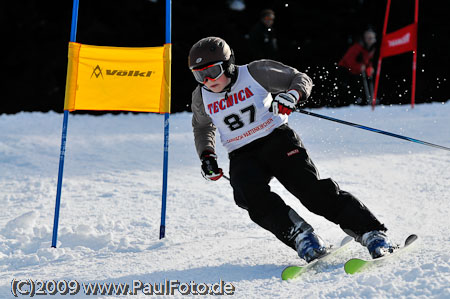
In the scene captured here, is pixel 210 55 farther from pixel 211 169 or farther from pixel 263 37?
pixel 263 37

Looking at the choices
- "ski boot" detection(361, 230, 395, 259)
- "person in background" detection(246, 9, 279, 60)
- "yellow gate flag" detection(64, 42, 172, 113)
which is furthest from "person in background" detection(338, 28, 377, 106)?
"ski boot" detection(361, 230, 395, 259)

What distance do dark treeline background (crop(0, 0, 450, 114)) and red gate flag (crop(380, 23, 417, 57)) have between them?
4.03 metres

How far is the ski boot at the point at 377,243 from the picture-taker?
2.76m

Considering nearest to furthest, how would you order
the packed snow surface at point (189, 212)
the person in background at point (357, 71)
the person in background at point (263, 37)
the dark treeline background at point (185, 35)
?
1. the packed snow surface at point (189, 212)
2. the person in background at point (263, 37)
3. the person in background at point (357, 71)
4. the dark treeline background at point (185, 35)

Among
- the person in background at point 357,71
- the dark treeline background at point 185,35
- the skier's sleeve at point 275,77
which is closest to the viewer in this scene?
the skier's sleeve at point 275,77

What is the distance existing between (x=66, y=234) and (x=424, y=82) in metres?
11.5

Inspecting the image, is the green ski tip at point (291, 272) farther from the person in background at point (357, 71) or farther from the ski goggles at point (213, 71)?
the person in background at point (357, 71)

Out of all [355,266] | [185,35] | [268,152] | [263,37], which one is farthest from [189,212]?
[185,35]

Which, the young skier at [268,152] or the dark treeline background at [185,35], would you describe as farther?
the dark treeline background at [185,35]

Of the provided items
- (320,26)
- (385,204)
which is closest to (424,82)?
(320,26)

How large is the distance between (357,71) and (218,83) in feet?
22.8

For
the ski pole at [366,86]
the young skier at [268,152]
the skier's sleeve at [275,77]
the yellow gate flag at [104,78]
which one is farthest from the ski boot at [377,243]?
the ski pole at [366,86]

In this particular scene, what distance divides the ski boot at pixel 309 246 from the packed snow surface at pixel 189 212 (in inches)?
3.0

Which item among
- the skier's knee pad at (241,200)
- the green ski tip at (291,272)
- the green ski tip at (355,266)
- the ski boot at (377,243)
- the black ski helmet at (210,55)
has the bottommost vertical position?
the green ski tip at (291,272)
